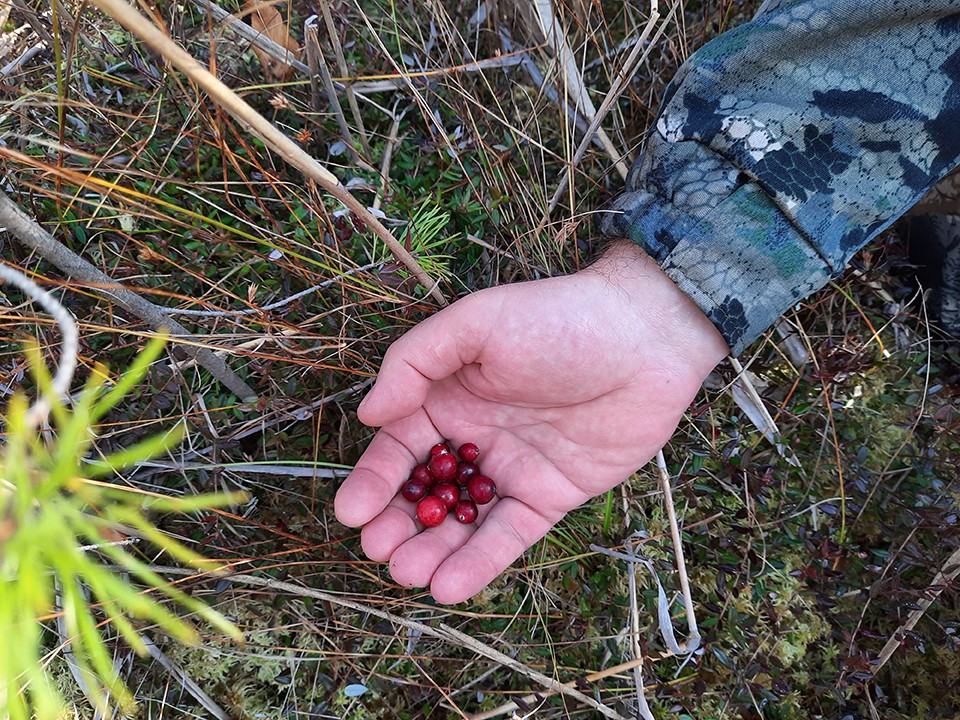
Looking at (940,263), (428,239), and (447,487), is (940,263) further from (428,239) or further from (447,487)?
(447,487)

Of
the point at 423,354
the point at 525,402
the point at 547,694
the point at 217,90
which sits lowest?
the point at 547,694

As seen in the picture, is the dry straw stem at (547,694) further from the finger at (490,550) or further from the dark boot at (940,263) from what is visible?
the dark boot at (940,263)

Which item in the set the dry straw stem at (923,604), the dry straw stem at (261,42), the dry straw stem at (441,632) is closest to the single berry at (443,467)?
the dry straw stem at (441,632)

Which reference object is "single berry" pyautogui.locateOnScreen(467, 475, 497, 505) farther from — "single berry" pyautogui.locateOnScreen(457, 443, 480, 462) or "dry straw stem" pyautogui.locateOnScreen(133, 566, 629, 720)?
"dry straw stem" pyautogui.locateOnScreen(133, 566, 629, 720)

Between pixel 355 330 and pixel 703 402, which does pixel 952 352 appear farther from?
pixel 355 330

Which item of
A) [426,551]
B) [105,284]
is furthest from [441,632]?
[105,284]

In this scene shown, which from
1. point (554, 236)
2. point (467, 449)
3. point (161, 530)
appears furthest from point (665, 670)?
point (161, 530)

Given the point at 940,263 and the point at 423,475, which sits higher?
the point at 940,263
